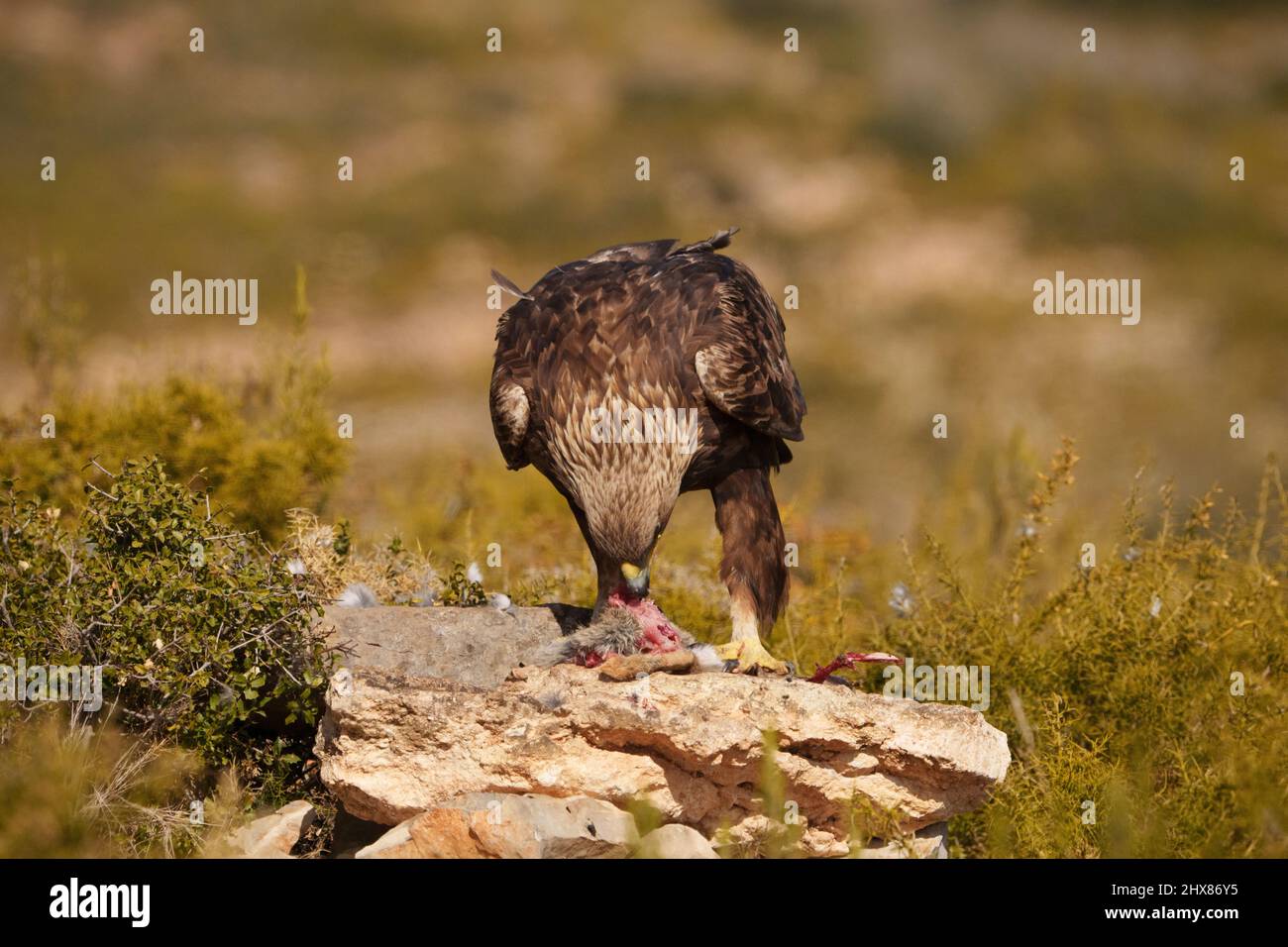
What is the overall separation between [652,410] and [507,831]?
1.98m

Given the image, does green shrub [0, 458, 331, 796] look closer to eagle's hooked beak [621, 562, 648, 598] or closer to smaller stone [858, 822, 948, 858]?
eagle's hooked beak [621, 562, 648, 598]

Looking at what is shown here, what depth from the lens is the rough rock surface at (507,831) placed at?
6008 mm

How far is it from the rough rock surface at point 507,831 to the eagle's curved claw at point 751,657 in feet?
4.01

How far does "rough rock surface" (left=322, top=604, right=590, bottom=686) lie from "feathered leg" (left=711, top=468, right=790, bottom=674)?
2.46 feet

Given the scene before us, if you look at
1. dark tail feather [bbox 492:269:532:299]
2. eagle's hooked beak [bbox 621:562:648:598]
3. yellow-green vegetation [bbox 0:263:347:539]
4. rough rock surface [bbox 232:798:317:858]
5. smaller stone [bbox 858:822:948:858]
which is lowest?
smaller stone [bbox 858:822:948:858]

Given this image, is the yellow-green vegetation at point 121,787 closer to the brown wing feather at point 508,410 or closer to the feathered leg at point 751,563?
the brown wing feather at point 508,410

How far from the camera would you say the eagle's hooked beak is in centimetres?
709

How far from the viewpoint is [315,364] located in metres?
10.3

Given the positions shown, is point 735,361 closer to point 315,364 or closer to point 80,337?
point 315,364

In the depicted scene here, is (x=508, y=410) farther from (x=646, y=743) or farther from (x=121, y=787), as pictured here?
(x=121, y=787)

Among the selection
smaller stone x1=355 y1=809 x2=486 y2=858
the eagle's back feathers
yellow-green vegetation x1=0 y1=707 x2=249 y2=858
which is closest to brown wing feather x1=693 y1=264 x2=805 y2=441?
the eagle's back feathers

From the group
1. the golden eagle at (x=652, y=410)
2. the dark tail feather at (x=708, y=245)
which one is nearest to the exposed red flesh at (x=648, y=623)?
the golden eagle at (x=652, y=410)

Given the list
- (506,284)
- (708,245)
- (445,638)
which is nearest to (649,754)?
(445,638)
